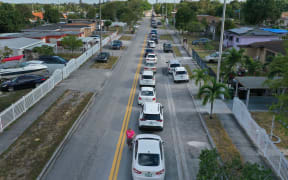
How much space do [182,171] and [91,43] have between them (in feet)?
139

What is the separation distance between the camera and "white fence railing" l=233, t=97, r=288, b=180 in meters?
11.6

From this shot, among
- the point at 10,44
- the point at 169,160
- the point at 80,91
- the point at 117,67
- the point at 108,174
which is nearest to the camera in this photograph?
the point at 108,174

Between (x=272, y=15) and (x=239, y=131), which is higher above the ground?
(x=272, y=15)

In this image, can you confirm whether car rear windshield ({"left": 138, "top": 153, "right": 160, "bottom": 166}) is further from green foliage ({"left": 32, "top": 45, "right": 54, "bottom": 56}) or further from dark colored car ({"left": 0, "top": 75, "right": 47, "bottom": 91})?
green foliage ({"left": 32, "top": 45, "right": 54, "bottom": 56})

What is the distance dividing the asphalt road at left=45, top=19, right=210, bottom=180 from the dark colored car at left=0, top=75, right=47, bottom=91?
6.55 meters

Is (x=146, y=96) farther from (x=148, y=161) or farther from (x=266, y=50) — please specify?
(x=266, y=50)

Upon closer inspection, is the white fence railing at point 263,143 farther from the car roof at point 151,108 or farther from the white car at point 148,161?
the car roof at point 151,108

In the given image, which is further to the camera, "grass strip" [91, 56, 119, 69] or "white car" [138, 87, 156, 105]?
"grass strip" [91, 56, 119, 69]

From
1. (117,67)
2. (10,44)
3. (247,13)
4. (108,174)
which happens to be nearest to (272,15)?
(247,13)

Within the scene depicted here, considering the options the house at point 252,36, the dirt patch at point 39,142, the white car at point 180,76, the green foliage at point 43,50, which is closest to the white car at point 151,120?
the dirt patch at point 39,142

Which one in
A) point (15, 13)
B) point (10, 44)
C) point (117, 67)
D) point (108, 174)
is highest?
point (15, 13)

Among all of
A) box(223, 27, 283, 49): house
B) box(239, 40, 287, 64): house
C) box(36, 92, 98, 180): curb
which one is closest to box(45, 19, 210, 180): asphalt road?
box(36, 92, 98, 180): curb

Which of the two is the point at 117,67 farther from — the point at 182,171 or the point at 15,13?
the point at 15,13

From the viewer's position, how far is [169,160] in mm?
13148
